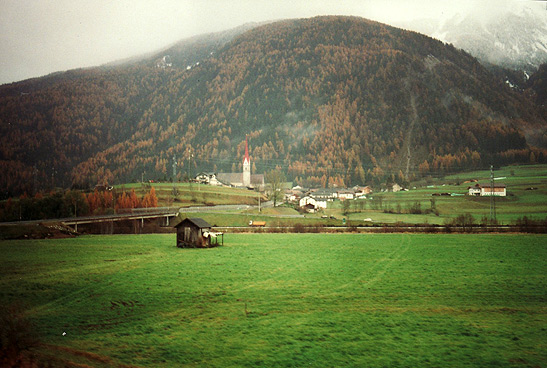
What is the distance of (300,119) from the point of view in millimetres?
160875

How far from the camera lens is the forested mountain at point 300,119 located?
70.2m

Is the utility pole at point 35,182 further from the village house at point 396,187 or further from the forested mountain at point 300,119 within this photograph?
the village house at point 396,187

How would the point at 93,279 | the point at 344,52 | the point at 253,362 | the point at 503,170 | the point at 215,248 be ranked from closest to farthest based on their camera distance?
the point at 253,362, the point at 93,279, the point at 215,248, the point at 503,170, the point at 344,52

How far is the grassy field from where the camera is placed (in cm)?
951

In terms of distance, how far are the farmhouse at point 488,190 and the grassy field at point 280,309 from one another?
1366 inches

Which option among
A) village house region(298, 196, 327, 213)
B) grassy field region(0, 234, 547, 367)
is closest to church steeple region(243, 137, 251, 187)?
village house region(298, 196, 327, 213)

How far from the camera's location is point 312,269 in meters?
21.0

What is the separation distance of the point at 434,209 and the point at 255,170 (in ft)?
292

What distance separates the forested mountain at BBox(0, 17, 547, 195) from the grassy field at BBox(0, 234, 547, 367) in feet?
106

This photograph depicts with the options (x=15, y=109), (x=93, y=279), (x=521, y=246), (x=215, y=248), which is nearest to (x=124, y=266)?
(x=93, y=279)

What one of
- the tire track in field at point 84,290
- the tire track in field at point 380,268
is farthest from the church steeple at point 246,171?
the tire track in field at point 84,290

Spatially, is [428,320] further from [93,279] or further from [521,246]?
[521,246]

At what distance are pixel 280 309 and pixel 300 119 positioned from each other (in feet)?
493

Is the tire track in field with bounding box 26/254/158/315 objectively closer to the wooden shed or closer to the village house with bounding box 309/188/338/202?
the wooden shed
